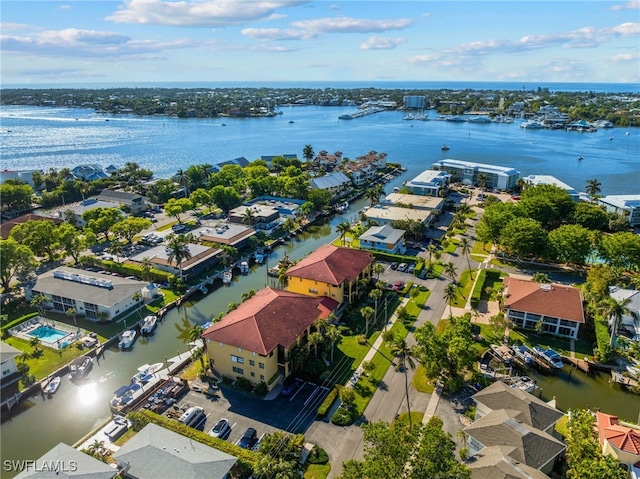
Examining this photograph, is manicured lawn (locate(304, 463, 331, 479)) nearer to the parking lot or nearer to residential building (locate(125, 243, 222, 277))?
the parking lot

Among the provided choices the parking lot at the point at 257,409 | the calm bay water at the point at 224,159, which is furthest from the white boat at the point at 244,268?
the parking lot at the point at 257,409

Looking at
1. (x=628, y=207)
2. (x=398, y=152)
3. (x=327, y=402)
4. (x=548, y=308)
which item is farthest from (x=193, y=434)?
(x=398, y=152)

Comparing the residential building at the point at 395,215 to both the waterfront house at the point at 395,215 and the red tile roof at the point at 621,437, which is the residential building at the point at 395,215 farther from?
the red tile roof at the point at 621,437

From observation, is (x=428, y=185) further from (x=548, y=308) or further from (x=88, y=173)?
(x=88, y=173)

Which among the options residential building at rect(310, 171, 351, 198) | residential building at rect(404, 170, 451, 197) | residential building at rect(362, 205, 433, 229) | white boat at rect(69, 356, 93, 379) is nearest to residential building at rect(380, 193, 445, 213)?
residential building at rect(362, 205, 433, 229)

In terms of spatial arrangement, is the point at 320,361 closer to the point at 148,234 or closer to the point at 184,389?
the point at 184,389
